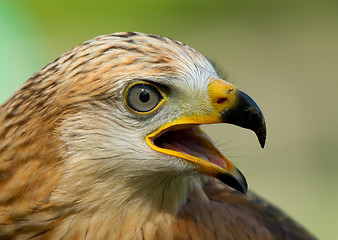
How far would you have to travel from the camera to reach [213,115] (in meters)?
1.25

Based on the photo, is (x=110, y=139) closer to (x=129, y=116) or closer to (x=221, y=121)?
(x=129, y=116)

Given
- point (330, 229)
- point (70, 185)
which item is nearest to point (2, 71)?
point (330, 229)

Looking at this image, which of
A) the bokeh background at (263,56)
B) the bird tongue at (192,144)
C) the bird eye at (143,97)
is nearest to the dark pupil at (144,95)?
the bird eye at (143,97)

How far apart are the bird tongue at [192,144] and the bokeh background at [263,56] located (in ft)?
11.0

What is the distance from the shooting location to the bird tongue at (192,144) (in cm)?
130

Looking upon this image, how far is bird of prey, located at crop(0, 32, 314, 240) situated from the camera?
1.24 metres

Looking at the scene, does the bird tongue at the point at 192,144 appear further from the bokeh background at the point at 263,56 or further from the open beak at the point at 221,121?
the bokeh background at the point at 263,56

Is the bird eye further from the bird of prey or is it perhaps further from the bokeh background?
the bokeh background

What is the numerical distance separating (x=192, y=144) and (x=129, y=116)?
0.61 ft

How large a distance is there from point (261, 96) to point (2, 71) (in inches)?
104

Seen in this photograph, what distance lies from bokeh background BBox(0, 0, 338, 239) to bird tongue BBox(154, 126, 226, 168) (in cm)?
336

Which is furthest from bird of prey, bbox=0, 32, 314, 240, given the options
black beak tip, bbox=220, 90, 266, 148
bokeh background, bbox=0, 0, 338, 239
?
bokeh background, bbox=0, 0, 338, 239

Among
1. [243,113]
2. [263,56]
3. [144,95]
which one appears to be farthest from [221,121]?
[263,56]

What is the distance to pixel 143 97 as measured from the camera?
4.07ft
